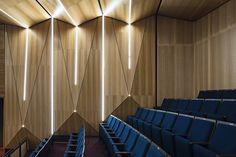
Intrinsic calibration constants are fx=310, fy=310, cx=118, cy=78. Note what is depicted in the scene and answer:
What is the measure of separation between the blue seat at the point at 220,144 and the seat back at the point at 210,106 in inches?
17.4

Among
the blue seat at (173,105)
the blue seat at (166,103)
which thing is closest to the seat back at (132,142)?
the blue seat at (173,105)

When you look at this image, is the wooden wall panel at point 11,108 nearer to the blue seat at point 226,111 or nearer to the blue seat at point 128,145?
the blue seat at point 128,145

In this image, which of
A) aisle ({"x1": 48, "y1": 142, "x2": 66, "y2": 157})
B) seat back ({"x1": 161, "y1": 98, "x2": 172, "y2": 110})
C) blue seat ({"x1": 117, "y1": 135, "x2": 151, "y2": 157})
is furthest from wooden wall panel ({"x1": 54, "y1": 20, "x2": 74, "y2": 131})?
blue seat ({"x1": 117, "y1": 135, "x2": 151, "y2": 157})

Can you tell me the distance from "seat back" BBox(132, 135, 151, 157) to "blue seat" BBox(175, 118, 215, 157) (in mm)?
105

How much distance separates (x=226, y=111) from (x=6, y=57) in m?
1.40

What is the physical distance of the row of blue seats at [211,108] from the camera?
3.16ft

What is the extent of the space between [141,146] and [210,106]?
53 centimetres

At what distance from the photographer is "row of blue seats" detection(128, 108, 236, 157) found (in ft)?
2.03

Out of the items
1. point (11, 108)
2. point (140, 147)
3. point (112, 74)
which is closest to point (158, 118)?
point (140, 147)

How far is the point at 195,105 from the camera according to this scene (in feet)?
4.24

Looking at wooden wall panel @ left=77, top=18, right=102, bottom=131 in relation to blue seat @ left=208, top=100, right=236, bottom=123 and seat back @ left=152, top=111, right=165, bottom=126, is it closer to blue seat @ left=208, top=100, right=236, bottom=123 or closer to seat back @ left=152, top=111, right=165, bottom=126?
seat back @ left=152, top=111, right=165, bottom=126

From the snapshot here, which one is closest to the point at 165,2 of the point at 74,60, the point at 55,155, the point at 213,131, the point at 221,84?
the point at 221,84

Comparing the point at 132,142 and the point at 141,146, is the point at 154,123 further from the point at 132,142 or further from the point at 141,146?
the point at 141,146

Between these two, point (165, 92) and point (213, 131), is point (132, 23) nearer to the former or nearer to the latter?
point (165, 92)
